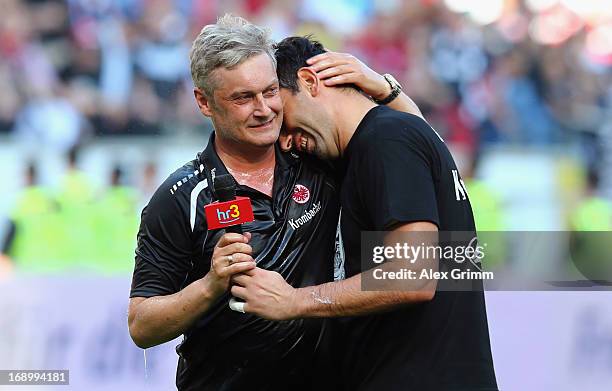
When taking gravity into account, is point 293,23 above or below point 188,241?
above

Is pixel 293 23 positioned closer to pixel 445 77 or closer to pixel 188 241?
pixel 445 77

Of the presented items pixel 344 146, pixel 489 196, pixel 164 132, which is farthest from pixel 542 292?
pixel 164 132

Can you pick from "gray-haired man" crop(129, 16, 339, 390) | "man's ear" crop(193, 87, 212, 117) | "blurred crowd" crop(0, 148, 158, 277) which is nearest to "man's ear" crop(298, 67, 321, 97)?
"gray-haired man" crop(129, 16, 339, 390)

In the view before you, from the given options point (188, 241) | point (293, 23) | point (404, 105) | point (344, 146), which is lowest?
point (188, 241)

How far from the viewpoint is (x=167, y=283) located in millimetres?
4078

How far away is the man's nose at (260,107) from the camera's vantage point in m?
3.97

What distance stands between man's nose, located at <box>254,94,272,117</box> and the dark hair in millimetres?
170

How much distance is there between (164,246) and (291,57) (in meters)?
0.92

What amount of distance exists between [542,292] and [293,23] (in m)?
4.68

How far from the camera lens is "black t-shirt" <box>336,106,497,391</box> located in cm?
371

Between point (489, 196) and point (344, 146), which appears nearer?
point (344, 146)

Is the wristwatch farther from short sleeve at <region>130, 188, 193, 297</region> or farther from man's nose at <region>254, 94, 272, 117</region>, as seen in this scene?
short sleeve at <region>130, 188, 193, 297</region>

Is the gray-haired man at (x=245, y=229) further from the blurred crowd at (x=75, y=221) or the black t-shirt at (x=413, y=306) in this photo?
the blurred crowd at (x=75, y=221)

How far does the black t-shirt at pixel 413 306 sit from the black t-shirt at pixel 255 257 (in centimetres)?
24
